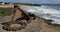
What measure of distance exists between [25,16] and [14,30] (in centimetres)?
339

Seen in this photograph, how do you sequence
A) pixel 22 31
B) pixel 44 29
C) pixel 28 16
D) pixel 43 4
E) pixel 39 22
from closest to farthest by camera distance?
pixel 44 29 → pixel 22 31 → pixel 39 22 → pixel 28 16 → pixel 43 4

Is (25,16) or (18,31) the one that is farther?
(25,16)

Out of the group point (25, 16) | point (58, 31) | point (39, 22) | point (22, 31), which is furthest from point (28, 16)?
point (58, 31)

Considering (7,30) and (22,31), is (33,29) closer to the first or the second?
(22,31)

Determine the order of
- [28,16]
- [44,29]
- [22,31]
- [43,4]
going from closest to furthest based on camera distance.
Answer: [44,29]
[22,31]
[28,16]
[43,4]

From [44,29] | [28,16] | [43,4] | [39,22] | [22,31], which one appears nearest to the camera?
[44,29]

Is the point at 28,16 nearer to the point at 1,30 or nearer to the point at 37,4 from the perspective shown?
the point at 1,30

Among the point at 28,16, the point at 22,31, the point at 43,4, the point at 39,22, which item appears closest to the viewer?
the point at 22,31

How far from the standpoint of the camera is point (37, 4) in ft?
92.5

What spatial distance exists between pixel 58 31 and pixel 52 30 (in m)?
0.25

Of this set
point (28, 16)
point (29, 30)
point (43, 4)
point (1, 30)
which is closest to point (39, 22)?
point (29, 30)

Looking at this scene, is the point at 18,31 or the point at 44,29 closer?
the point at 44,29

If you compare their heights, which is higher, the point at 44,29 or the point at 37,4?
the point at 44,29

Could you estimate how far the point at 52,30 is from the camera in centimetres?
780
